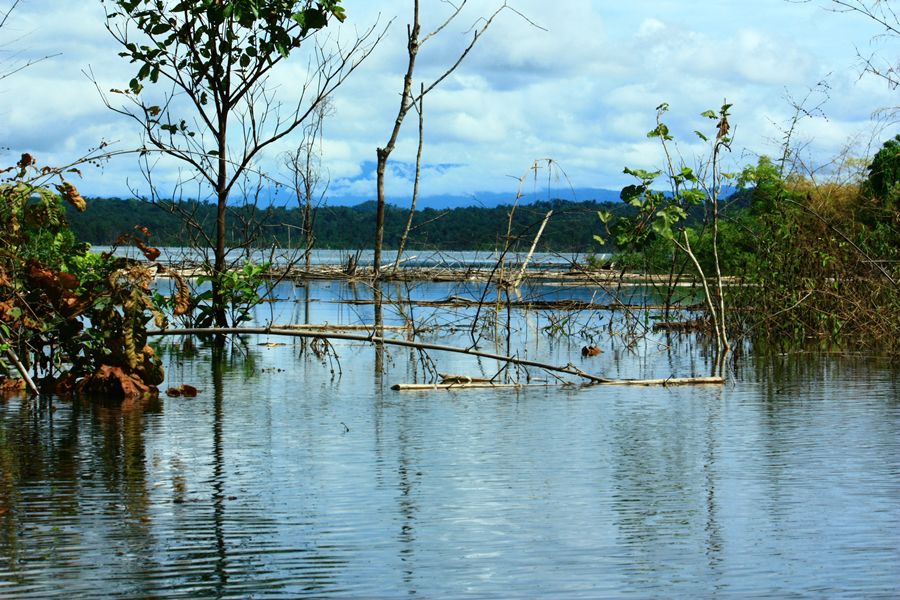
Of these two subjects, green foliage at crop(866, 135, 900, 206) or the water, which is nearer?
the water

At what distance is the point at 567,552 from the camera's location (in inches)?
191

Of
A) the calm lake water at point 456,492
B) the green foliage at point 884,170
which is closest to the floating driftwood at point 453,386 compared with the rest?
the calm lake water at point 456,492

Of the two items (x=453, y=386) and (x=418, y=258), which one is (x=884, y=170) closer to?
(x=418, y=258)

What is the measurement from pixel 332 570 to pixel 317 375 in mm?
6800

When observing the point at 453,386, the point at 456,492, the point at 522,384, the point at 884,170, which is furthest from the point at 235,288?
the point at 884,170

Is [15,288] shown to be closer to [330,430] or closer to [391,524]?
[330,430]

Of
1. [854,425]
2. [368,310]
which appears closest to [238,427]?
[854,425]

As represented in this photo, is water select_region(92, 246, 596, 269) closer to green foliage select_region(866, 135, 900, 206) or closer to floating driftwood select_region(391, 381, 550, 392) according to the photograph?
floating driftwood select_region(391, 381, 550, 392)

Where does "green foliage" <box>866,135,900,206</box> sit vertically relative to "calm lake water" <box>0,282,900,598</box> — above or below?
above

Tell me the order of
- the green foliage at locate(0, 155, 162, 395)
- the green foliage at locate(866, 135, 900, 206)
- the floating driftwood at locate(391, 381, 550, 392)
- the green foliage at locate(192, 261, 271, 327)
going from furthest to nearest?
the green foliage at locate(866, 135, 900, 206), the green foliage at locate(192, 261, 271, 327), the floating driftwood at locate(391, 381, 550, 392), the green foliage at locate(0, 155, 162, 395)

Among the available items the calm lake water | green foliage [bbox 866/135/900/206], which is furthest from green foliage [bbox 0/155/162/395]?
green foliage [bbox 866/135/900/206]

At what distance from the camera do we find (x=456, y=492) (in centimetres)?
599

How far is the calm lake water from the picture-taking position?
4.50 m

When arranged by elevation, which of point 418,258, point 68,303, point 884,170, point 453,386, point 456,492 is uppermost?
point 884,170
